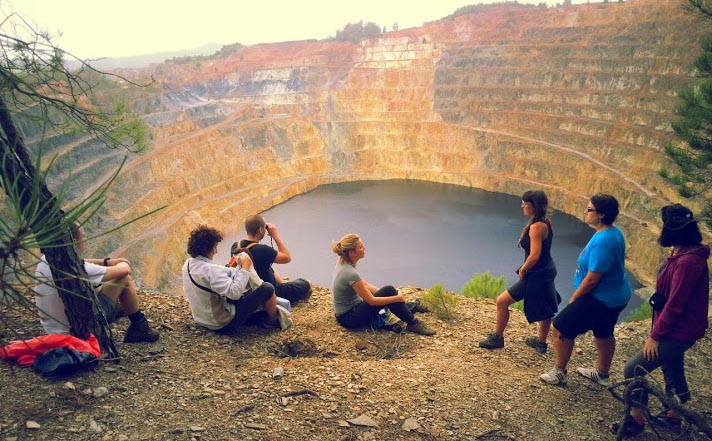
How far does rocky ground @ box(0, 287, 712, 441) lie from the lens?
3389 millimetres

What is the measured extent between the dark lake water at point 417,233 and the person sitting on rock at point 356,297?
57.3 feet

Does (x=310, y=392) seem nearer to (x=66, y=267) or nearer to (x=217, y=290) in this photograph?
(x=217, y=290)

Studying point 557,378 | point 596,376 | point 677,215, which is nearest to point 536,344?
point 596,376

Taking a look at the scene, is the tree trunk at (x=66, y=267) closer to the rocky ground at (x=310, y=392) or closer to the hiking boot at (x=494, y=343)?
the rocky ground at (x=310, y=392)

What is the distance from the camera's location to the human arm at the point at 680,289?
359 cm

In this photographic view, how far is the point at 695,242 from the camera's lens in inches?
143

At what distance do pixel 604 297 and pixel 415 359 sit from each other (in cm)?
195

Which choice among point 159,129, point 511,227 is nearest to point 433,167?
point 511,227

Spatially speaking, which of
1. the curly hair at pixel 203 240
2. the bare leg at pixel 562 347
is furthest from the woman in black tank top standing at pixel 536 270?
the curly hair at pixel 203 240

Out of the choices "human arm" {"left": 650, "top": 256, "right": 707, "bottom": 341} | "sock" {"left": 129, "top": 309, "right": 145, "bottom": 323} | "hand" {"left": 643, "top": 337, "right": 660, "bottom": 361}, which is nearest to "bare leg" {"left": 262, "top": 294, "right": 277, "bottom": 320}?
"sock" {"left": 129, "top": 309, "right": 145, "bottom": 323}

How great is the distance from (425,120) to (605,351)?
45.3m

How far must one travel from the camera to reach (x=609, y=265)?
161 inches

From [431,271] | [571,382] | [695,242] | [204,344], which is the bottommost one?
[431,271]

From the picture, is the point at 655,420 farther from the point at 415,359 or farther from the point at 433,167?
the point at 433,167
